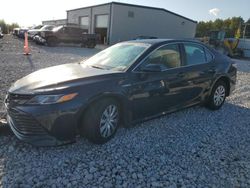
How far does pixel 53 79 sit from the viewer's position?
3.63 metres

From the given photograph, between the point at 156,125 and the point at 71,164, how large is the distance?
1916 millimetres

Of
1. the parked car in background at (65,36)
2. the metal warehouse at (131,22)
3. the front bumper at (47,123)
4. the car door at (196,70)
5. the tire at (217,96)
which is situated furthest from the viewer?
the metal warehouse at (131,22)

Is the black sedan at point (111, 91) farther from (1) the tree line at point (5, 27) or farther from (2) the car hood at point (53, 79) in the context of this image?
(1) the tree line at point (5, 27)

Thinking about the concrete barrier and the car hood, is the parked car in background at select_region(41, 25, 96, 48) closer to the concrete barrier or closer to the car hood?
the concrete barrier

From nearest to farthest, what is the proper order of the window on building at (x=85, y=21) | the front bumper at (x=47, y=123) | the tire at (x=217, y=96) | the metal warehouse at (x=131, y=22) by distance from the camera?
the front bumper at (x=47, y=123)
the tire at (x=217, y=96)
the metal warehouse at (x=131, y=22)
the window on building at (x=85, y=21)

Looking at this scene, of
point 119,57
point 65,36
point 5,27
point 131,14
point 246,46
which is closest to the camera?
point 119,57

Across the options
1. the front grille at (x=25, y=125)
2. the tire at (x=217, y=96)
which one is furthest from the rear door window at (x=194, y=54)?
the front grille at (x=25, y=125)

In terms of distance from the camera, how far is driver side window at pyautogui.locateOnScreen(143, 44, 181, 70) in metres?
4.28

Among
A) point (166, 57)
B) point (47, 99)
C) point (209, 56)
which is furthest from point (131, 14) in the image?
point (47, 99)

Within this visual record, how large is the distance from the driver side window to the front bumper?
5.13ft

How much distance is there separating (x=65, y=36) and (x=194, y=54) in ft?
60.0

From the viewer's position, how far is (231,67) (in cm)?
587

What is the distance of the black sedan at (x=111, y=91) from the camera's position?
10.7ft

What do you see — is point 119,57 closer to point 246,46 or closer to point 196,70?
point 196,70
